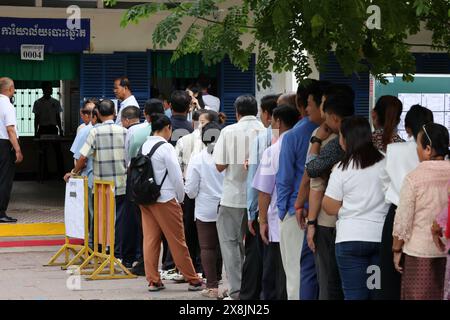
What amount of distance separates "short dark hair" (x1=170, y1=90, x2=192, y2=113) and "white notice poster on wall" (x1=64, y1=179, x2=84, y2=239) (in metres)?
A: 1.43

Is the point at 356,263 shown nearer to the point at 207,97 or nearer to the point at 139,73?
the point at 207,97

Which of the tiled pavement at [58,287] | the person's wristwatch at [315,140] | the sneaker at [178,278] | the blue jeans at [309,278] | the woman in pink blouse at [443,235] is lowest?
the tiled pavement at [58,287]

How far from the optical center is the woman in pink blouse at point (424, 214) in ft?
22.9

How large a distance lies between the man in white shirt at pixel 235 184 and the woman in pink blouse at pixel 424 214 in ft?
9.07

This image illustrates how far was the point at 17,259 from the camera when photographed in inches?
512

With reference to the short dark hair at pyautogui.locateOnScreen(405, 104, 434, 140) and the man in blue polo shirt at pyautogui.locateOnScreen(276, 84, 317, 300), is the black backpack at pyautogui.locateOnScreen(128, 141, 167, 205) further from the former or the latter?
the short dark hair at pyautogui.locateOnScreen(405, 104, 434, 140)

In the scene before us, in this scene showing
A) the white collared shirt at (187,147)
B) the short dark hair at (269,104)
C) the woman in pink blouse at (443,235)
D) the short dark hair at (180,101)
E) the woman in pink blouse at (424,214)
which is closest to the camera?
the woman in pink blouse at (443,235)

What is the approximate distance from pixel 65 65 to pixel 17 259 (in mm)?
→ 5015

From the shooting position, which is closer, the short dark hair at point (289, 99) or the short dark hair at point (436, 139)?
the short dark hair at point (436, 139)

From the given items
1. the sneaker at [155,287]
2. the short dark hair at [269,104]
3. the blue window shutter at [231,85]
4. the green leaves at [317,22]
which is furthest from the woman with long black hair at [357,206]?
the blue window shutter at [231,85]

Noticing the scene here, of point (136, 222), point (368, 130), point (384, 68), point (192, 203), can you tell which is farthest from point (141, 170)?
point (368, 130)

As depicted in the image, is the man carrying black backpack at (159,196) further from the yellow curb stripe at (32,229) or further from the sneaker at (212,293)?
the yellow curb stripe at (32,229)

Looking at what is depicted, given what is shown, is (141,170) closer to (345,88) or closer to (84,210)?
(84,210)

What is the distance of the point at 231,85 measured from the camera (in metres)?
17.8
